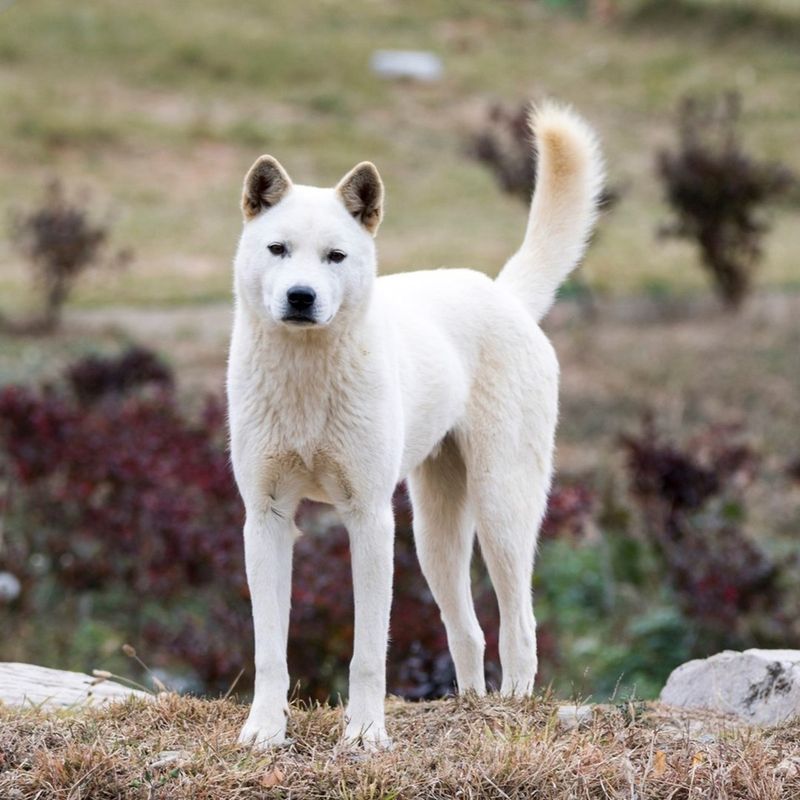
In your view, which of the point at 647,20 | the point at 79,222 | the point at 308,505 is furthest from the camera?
the point at 647,20

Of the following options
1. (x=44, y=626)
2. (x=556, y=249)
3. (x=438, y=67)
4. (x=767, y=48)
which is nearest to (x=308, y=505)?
(x=44, y=626)

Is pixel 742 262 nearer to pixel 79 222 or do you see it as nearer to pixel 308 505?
pixel 79 222

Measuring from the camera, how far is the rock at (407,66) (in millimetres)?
31078

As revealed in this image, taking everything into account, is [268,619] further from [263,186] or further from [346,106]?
[346,106]

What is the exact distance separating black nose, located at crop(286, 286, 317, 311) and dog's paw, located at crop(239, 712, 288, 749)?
45.9 inches

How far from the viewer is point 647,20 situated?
3466 cm

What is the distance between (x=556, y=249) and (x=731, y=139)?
11.5 m

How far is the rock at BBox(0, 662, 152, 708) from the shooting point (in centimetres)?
460

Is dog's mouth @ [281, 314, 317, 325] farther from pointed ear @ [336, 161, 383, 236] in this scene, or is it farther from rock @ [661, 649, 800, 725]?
rock @ [661, 649, 800, 725]

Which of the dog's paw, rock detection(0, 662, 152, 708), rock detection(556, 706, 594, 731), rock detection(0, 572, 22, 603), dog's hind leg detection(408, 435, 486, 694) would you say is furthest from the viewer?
rock detection(0, 572, 22, 603)

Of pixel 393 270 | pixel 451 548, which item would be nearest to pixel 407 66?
pixel 393 270

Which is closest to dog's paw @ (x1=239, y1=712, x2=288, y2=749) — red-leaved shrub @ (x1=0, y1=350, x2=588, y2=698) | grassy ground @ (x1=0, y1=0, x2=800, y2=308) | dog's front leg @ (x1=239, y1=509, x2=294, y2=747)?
dog's front leg @ (x1=239, y1=509, x2=294, y2=747)

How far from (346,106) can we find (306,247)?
25.8m

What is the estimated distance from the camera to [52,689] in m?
4.84
